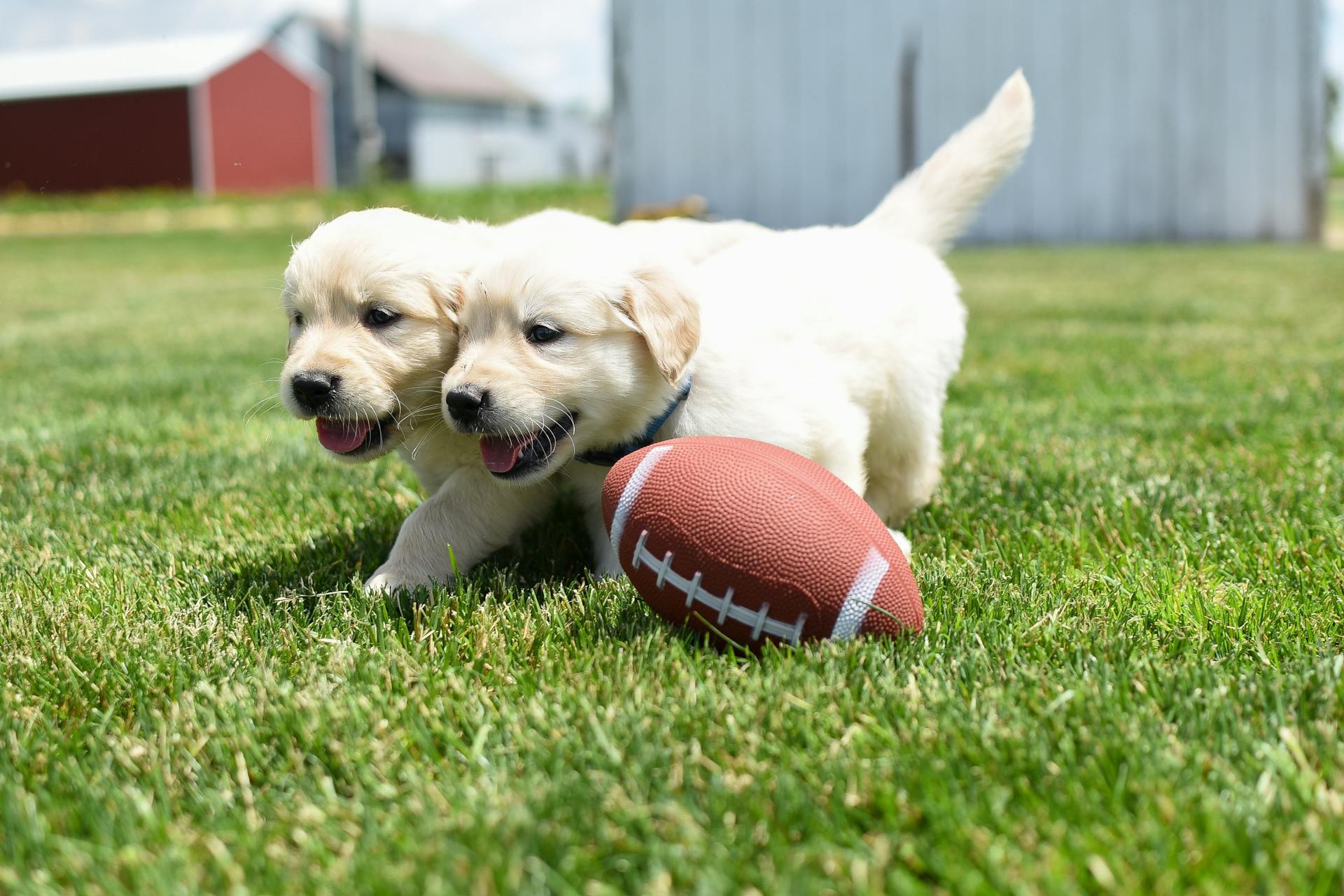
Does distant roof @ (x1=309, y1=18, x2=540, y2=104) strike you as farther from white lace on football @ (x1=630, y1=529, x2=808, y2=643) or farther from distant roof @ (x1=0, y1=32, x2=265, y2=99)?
white lace on football @ (x1=630, y1=529, x2=808, y2=643)

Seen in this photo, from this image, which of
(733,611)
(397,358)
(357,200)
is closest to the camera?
(733,611)

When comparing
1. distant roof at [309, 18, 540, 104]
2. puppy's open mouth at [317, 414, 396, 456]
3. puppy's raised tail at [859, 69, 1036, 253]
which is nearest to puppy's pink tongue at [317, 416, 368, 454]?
puppy's open mouth at [317, 414, 396, 456]

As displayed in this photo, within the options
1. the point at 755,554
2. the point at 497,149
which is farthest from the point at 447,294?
the point at 497,149

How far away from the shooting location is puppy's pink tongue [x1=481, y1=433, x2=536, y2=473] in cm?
245

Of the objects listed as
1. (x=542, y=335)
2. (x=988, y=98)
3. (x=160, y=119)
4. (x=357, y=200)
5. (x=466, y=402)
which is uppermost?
(x=160, y=119)

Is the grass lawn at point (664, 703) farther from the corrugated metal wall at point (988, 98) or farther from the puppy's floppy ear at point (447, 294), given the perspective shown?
the corrugated metal wall at point (988, 98)

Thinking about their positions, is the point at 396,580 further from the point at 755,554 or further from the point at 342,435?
the point at 755,554

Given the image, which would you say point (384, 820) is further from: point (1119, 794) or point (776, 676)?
point (1119, 794)

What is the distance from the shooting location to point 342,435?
2.59 m

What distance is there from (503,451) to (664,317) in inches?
16.7

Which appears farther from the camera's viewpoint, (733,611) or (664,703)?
(733,611)

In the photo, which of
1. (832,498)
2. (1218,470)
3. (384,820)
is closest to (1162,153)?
(1218,470)

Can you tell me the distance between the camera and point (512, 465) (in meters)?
2.46

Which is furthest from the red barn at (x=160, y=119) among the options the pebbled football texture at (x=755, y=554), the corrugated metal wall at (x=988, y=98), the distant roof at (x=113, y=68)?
the pebbled football texture at (x=755, y=554)
